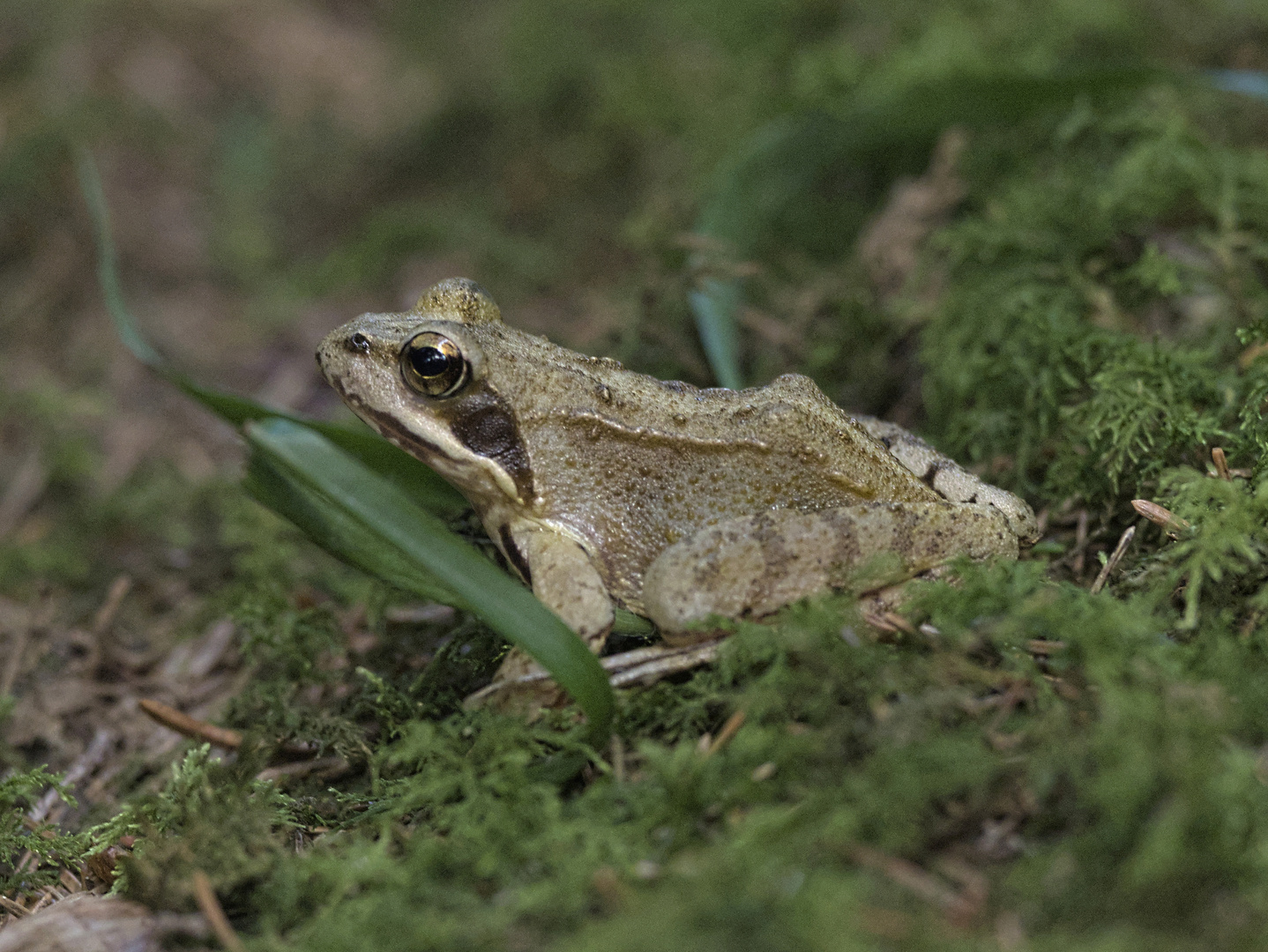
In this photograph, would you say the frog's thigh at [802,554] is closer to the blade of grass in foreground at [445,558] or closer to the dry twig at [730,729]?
the dry twig at [730,729]

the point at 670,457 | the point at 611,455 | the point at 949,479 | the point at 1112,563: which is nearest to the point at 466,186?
the point at 611,455

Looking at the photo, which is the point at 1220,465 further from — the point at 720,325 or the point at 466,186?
the point at 466,186

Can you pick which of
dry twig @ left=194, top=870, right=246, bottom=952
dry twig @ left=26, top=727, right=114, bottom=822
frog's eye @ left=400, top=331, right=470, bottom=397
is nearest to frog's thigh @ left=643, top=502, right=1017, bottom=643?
frog's eye @ left=400, top=331, right=470, bottom=397

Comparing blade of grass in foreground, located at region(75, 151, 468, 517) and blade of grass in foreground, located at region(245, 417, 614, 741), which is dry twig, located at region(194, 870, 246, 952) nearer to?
blade of grass in foreground, located at region(245, 417, 614, 741)

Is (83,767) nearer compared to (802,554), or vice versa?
(802,554)

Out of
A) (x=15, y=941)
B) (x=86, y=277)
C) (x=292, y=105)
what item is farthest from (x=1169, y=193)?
(x=292, y=105)

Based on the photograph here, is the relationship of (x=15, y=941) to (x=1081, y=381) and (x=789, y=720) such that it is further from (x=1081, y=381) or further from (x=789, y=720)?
(x=1081, y=381)
